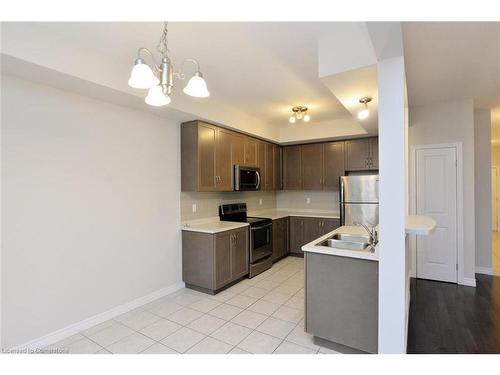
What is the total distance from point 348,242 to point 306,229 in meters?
2.44

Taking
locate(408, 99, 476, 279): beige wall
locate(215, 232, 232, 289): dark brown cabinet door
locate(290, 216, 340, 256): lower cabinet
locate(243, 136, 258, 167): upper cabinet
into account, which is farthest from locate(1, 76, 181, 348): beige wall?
locate(408, 99, 476, 279): beige wall

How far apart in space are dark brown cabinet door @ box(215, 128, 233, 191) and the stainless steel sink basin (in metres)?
1.75

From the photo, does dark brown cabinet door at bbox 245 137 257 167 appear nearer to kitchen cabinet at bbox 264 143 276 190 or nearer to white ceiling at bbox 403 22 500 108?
kitchen cabinet at bbox 264 143 276 190

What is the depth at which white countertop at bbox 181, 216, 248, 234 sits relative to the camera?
3.39 meters

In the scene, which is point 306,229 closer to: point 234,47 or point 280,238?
point 280,238

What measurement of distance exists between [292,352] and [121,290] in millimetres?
1935

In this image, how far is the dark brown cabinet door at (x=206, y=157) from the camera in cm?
349

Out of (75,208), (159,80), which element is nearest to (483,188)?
(159,80)

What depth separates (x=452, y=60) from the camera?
245 centimetres

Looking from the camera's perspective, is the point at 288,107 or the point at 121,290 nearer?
the point at 121,290
